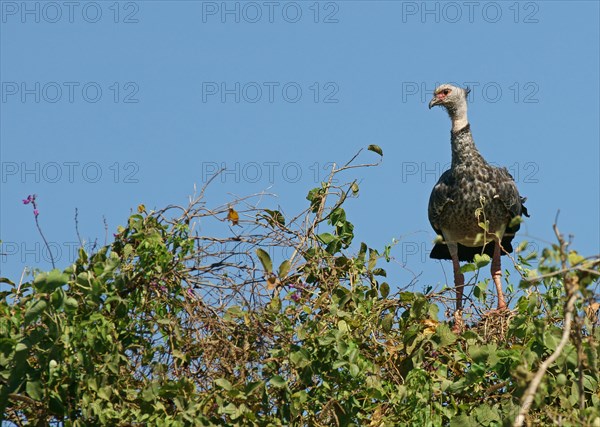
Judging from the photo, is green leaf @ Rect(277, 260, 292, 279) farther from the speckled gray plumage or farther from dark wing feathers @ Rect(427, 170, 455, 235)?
dark wing feathers @ Rect(427, 170, 455, 235)

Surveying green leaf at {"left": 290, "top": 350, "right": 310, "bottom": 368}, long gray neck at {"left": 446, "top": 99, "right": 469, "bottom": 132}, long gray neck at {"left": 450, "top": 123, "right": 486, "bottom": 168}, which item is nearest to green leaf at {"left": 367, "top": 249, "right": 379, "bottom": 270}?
green leaf at {"left": 290, "top": 350, "right": 310, "bottom": 368}

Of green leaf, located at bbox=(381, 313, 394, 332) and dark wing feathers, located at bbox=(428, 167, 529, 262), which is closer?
green leaf, located at bbox=(381, 313, 394, 332)

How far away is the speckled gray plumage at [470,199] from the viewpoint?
7871 millimetres

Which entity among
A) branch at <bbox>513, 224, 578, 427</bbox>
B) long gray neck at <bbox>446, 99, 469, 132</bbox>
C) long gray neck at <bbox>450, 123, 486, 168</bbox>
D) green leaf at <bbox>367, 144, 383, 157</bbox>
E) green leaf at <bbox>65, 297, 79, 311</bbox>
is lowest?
branch at <bbox>513, 224, 578, 427</bbox>

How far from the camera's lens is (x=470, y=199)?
7.89 metres

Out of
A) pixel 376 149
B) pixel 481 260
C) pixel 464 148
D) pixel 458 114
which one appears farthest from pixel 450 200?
pixel 481 260

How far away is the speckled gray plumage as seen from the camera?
7.87 meters

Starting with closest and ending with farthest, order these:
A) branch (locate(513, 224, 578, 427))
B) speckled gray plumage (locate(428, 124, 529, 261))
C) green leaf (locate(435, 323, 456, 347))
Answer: branch (locate(513, 224, 578, 427))
green leaf (locate(435, 323, 456, 347))
speckled gray plumage (locate(428, 124, 529, 261))

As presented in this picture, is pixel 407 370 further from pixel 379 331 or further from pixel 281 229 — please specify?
pixel 281 229

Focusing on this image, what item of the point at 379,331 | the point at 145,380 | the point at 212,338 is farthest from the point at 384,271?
the point at 145,380

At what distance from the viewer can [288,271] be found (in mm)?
4766

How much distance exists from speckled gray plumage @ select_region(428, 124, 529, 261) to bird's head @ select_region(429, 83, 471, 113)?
0.43 meters

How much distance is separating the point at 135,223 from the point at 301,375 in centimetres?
92

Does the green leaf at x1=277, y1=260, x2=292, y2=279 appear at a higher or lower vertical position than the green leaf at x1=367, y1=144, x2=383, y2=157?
lower
